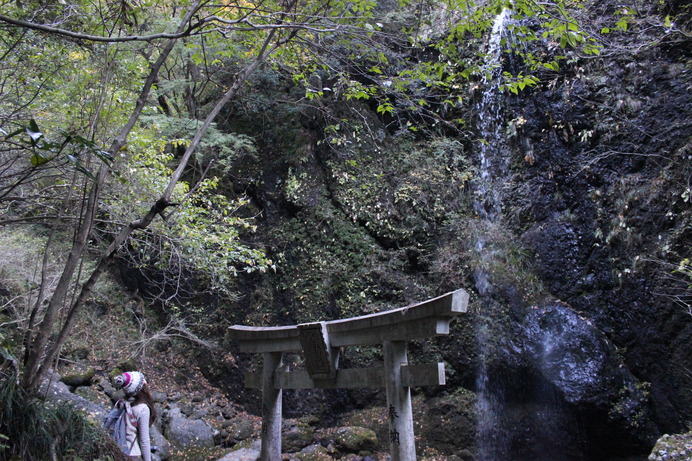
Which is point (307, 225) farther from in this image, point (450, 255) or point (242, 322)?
point (450, 255)

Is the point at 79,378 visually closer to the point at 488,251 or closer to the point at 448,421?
the point at 448,421

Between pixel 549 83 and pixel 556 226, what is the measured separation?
3.46 m

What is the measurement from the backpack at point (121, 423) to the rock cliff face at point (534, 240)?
4410 millimetres

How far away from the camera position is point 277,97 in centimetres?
1159

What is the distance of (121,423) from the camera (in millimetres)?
4285

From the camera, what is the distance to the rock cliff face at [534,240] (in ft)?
23.3

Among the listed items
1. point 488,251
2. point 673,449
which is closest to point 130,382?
point 673,449

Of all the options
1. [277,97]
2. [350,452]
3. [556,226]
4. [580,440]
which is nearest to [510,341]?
[580,440]

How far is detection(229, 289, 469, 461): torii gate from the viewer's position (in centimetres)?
423

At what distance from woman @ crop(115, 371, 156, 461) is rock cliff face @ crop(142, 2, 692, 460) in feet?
13.7

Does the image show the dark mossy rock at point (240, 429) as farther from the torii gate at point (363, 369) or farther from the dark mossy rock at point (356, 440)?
the torii gate at point (363, 369)

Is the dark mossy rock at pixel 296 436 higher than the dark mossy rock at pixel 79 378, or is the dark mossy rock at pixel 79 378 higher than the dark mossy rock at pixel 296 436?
the dark mossy rock at pixel 79 378

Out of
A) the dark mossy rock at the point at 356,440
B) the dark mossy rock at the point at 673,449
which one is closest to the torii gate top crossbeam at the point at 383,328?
the dark mossy rock at the point at 356,440

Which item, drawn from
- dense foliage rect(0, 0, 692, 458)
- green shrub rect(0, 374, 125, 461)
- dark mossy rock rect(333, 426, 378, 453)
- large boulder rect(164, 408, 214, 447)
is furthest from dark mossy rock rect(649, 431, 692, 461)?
large boulder rect(164, 408, 214, 447)
